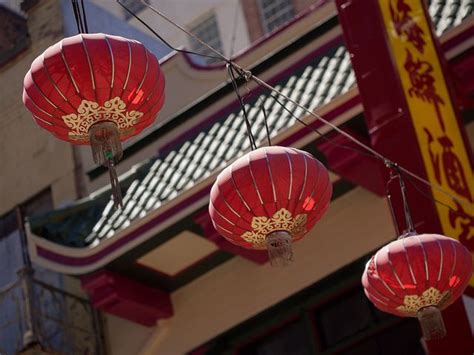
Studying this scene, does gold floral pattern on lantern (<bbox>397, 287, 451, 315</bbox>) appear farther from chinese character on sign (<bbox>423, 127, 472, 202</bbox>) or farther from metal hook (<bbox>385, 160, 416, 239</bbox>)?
chinese character on sign (<bbox>423, 127, 472, 202</bbox>)

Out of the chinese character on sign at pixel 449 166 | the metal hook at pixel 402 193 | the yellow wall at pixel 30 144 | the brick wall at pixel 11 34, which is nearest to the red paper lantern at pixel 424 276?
the metal hook at pixel 402 193

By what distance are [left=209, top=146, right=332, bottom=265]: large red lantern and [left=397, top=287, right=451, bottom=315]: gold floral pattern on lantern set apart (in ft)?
3.58

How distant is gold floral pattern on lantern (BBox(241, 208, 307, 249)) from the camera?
9.70m

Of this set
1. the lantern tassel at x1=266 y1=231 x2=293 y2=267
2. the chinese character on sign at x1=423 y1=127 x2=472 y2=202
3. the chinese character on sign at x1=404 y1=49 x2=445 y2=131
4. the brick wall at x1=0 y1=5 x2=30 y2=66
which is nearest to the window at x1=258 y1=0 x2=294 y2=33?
the brick wall at x1=0 y1=5 x2=30 y2=66

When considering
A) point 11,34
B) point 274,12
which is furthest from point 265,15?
point 11,34

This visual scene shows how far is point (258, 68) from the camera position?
14.7 meters

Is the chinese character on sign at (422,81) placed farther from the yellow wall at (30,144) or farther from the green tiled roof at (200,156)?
the yellow wall at (30,144)

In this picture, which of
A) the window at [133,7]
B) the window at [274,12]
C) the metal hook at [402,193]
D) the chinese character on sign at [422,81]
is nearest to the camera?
the metal hook at [402,193]

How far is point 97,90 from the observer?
30.1ft

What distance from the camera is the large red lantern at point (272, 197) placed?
962 cm

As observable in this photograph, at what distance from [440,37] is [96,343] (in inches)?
214

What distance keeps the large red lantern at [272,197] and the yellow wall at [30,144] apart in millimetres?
7076

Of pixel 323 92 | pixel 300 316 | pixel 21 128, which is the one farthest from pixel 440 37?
pixel 21 128

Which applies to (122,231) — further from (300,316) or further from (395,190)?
(395,190)
